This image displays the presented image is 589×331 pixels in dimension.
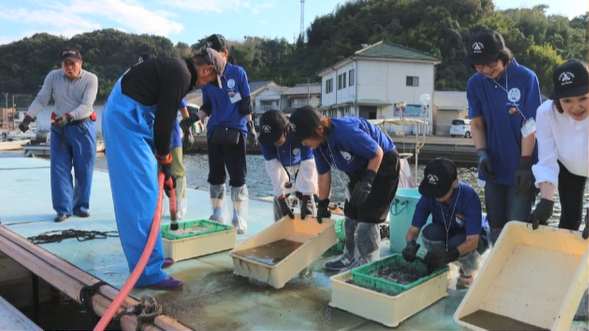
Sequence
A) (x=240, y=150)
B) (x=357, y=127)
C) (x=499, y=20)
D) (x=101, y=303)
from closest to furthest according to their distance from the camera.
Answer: (x=101, y=303)
(x=357, y=127)
(x=240, y=150)
(x=499, y=20)

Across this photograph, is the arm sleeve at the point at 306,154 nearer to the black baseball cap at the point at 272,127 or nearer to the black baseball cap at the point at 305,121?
the black baseball cap at the point at 272,127

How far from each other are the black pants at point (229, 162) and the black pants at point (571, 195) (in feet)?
8.83

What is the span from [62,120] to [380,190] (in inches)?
133

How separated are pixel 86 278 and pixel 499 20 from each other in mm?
57528

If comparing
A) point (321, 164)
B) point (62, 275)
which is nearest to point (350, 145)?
point (321, 164)

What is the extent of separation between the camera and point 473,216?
9.36ft

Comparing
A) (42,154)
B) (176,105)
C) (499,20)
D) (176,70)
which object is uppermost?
(499,20)

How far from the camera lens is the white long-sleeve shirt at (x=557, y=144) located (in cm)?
233

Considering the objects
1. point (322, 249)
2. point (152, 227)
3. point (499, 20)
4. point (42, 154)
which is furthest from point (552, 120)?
point (499, 20)

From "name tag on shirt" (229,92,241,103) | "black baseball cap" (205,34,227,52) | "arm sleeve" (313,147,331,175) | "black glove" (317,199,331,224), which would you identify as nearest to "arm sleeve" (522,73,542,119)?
"arm sleeve" (313,147,331,175)

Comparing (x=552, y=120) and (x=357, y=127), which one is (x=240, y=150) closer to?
(x=357, y=127)

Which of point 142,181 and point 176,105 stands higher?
point 176,105

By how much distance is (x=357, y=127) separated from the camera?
3016 millimetres

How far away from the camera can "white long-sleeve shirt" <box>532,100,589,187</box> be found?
233cm
